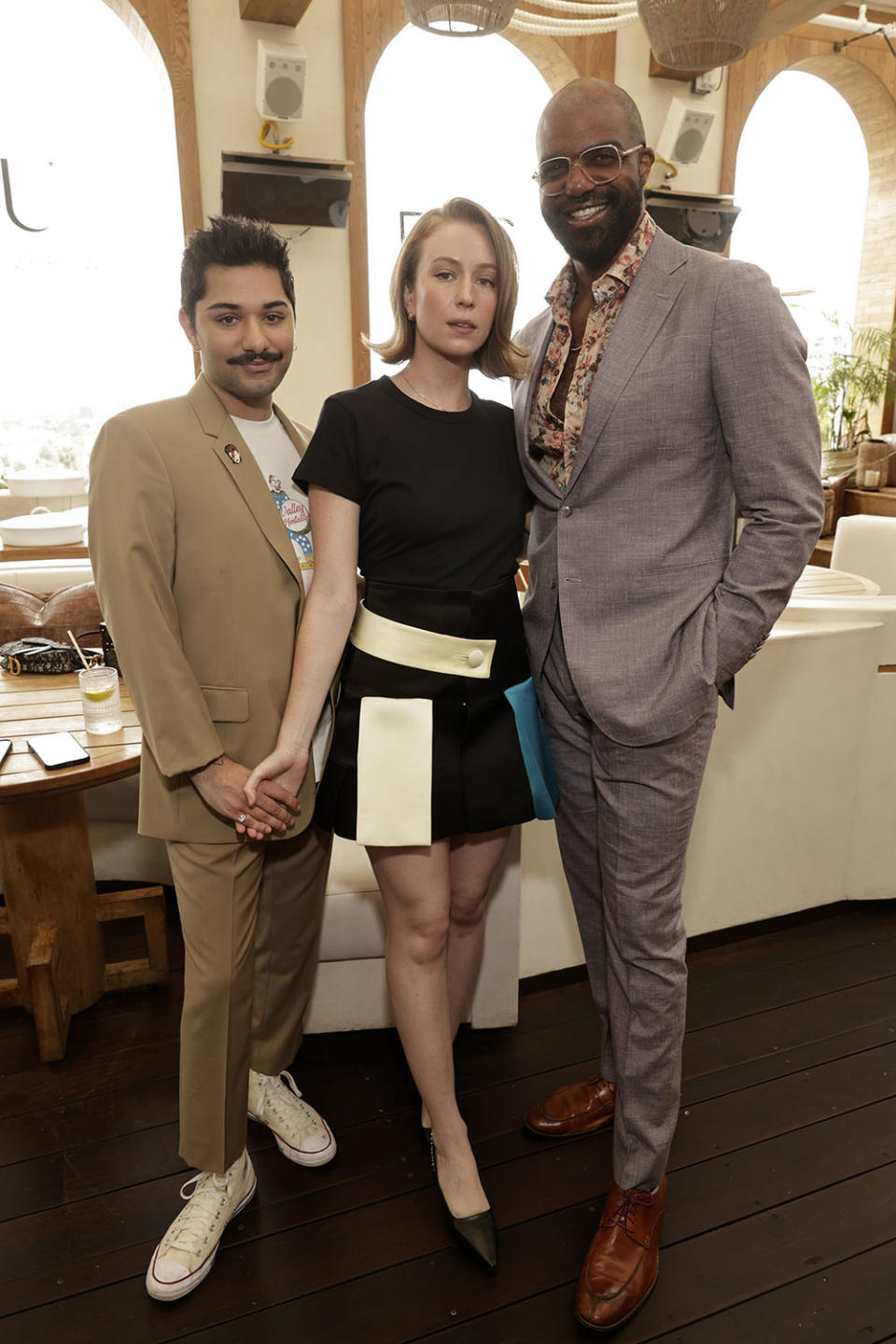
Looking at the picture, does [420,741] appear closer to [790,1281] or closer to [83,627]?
[790,1281]

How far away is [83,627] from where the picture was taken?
288 cm

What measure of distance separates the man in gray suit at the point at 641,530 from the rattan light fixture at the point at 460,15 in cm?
155

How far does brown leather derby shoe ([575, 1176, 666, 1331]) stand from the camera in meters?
1.51

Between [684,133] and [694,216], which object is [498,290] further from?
[684,133]

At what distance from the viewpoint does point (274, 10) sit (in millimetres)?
4660

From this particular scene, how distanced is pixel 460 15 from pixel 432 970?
254 cm

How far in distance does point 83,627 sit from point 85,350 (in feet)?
10.5

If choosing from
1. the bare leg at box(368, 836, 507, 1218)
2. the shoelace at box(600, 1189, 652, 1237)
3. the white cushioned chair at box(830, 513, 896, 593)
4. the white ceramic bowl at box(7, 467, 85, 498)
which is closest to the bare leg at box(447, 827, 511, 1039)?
the bare leg at box(368, 836, 507, 1218)

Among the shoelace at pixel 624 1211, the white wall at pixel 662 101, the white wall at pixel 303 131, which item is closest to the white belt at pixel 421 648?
the shoelace at pixel 624 1211

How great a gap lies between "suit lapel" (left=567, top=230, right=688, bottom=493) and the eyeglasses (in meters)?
0.14

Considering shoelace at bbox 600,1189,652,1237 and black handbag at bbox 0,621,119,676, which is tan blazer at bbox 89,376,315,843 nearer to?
shoelace at bbox 600,1189,652,1237

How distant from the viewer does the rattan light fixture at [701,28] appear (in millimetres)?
2576

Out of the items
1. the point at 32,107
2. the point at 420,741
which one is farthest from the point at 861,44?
the point at 420,741

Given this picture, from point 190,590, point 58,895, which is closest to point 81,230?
point 58,895
